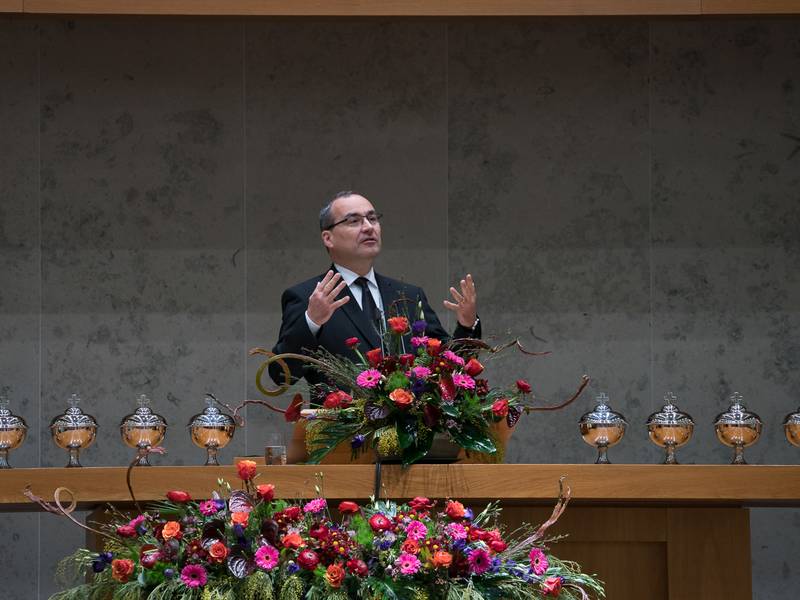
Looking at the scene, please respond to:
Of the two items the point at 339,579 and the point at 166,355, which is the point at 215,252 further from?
the point at 339,579

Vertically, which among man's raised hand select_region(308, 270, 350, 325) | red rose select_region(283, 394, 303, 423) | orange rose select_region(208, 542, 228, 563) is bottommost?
orange rose select_region(208, 542, 228, 563)

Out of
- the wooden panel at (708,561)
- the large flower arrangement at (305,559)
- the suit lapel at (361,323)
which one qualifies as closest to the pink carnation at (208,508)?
the large flower arrangement at (305,559)

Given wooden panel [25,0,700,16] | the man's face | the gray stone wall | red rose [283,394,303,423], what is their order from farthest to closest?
the gray stone wall < wooden panel [25,0,700,16] < the man's face < red rose [283,394,303,423]

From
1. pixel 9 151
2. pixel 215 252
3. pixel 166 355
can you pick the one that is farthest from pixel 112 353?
pixel 9 151

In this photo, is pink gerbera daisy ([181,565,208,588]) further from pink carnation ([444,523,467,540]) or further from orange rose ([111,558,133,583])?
pink carnation ([444,523,467,540])

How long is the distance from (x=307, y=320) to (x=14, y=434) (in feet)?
2.53

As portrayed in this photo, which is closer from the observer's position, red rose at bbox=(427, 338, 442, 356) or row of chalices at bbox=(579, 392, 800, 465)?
red rose at bbox=(427, 338, 442, 356)

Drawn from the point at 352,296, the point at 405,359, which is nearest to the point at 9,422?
the point at 352,296

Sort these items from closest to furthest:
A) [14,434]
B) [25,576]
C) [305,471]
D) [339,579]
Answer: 1. [339,579]
2. [305,471]
3. [14,434]
4. [25,576]

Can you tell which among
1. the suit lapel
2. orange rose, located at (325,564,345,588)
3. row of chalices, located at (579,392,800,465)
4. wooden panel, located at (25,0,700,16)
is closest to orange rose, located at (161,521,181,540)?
orange rose, located at (325,564,345,588)

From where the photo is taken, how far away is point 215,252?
4977 mm

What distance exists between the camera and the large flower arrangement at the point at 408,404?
108 inches

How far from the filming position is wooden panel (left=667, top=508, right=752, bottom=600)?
2883 mm

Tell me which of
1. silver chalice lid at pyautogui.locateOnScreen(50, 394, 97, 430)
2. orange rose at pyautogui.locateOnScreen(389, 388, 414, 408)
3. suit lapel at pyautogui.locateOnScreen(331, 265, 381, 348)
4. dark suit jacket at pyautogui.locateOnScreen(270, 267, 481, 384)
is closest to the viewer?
orange rose at pyautogui.locateOnScreen(389, 388, 414, 408)
